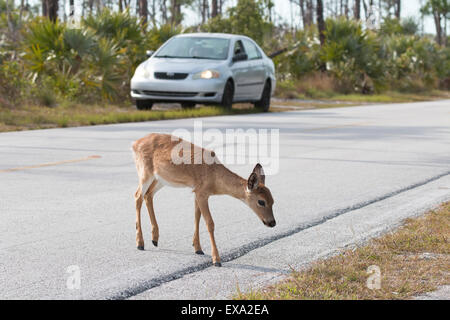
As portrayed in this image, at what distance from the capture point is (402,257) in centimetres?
538

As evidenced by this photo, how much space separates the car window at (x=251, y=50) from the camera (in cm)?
2086

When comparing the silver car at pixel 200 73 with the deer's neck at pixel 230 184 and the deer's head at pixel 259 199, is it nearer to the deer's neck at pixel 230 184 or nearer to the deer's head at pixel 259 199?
the deer's neck at pixel 230 184

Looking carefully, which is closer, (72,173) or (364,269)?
(364,269)

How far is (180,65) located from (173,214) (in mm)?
11967

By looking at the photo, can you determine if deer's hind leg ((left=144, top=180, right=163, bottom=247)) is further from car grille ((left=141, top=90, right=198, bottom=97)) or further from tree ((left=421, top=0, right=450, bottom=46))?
tree ((left=421, top=0, right=450, bottom=46))

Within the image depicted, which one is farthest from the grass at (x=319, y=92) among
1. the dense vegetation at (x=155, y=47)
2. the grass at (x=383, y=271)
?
the grass at (x=383, y=271)

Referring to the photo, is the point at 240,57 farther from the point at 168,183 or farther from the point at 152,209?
the point at 168,183

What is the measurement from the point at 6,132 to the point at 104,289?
1005cm

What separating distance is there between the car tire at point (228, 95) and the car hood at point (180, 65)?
0.64 metres

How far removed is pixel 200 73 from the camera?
18547 mm

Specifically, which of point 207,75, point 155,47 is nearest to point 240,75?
point 207,75

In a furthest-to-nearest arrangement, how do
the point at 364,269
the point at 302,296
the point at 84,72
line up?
the point at 84,72 → the point at 364,269 → the point at 302,296

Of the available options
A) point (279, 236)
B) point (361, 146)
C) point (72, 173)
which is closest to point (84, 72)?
point (361, 146)

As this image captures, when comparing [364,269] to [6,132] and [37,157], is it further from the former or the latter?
[6,132]
